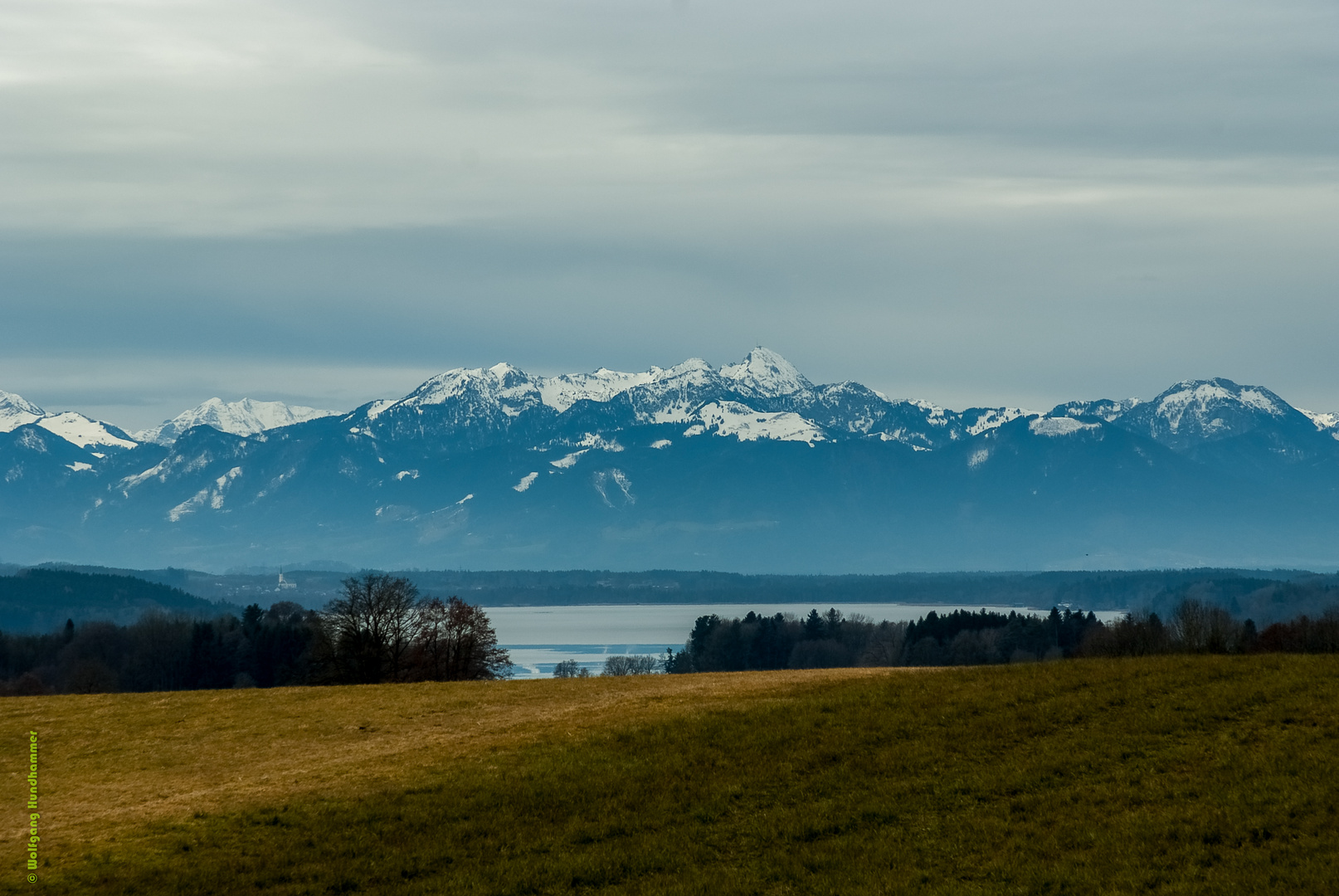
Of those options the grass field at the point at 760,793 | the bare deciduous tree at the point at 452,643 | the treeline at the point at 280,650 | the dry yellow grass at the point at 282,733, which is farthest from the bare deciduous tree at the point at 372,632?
the grass field at the point at 760,793

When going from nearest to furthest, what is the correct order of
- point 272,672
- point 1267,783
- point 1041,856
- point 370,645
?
point 1041,856 < point 1267,783 < point 370,645 < point 272,672

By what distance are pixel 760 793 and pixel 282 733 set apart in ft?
51.6

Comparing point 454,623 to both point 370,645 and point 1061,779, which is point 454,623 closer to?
point 370,645

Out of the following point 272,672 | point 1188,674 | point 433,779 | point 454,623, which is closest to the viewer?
point 433,779

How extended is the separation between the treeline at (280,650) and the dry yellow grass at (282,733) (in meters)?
18.5

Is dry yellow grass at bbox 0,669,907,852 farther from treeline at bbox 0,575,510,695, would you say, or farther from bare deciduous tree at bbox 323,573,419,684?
bare deciduous tree at bbox 323,573,419,684

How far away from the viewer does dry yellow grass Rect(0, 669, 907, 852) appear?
91.6ft

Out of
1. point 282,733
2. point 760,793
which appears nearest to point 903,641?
point 282,733

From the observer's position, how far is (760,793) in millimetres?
25641

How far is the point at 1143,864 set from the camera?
20094 mm

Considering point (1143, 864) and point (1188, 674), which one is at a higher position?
point (1188, 674)

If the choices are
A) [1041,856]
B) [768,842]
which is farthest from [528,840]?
[1041,856]

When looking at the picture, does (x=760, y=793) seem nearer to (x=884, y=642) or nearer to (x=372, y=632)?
(x=372, y=632)

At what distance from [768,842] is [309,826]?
9119 millimetres
